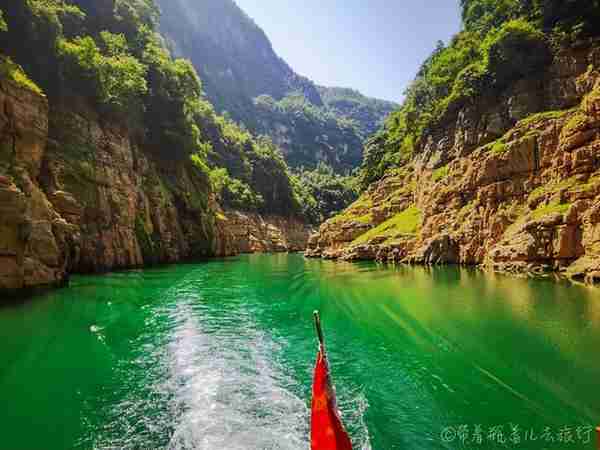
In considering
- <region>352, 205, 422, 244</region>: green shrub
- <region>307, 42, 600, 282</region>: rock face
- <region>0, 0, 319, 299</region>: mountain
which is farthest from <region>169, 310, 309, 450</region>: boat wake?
<region>352, 205, 422, 244</region>: green shrub

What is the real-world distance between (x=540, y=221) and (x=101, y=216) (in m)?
42.6

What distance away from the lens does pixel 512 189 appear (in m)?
38.6

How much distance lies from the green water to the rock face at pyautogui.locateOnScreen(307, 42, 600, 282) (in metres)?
8.93

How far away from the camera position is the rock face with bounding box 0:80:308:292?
80.3 ft

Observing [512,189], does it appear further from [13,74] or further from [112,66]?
[112,66]

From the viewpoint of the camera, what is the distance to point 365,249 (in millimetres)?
54969

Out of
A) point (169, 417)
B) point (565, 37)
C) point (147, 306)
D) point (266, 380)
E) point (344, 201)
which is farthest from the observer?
point (344, 201)

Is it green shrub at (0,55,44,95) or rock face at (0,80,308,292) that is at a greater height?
green shrub at (0,55,44,95)

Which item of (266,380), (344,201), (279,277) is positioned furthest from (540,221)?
(344,201)

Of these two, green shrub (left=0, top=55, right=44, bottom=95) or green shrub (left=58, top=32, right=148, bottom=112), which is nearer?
green shrub (left=0, top=55, right=44, bottom=95)

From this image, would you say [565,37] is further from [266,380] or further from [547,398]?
[266,380]

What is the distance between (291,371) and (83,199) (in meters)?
34.4

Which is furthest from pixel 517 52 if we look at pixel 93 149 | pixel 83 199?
pixel 83 199

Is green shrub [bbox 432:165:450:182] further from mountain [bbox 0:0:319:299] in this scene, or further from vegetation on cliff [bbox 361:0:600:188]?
mountain [bbox 0:0:319:299]
